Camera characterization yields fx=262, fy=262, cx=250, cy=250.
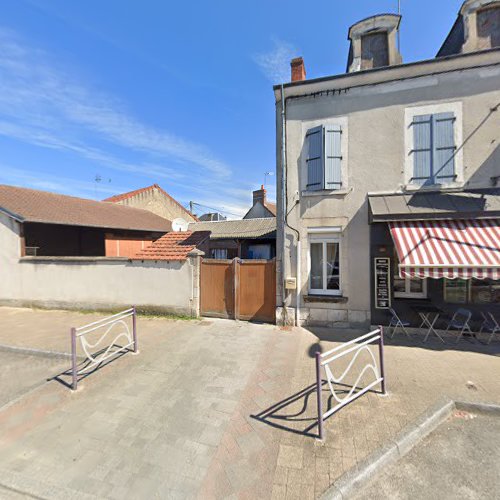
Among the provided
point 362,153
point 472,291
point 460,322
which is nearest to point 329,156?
point 362,153

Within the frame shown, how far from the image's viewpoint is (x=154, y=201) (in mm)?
25484

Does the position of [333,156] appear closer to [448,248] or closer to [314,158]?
[314,158]

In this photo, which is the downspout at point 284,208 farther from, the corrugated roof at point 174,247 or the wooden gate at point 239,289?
the corrugated roof at point 174,247

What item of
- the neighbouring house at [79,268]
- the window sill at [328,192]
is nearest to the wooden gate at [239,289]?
the neighbouring house at [79,268]

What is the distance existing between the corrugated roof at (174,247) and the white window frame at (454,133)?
305 inches

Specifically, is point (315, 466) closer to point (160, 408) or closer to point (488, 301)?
point (160, 408)

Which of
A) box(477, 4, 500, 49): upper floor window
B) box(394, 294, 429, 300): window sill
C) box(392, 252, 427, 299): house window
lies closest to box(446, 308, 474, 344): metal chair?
box(394, 294, 429, 300): window sill

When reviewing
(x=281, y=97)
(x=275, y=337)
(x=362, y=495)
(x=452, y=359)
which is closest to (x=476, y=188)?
(x=452, y=359)

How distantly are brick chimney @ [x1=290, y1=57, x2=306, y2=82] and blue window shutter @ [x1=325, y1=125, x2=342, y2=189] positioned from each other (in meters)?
2.36

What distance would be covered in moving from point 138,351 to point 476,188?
10315mm

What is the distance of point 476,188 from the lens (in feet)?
24.4

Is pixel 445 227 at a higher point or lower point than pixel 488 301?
higher

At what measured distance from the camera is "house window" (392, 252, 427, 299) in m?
7.88

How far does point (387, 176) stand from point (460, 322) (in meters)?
4.68
